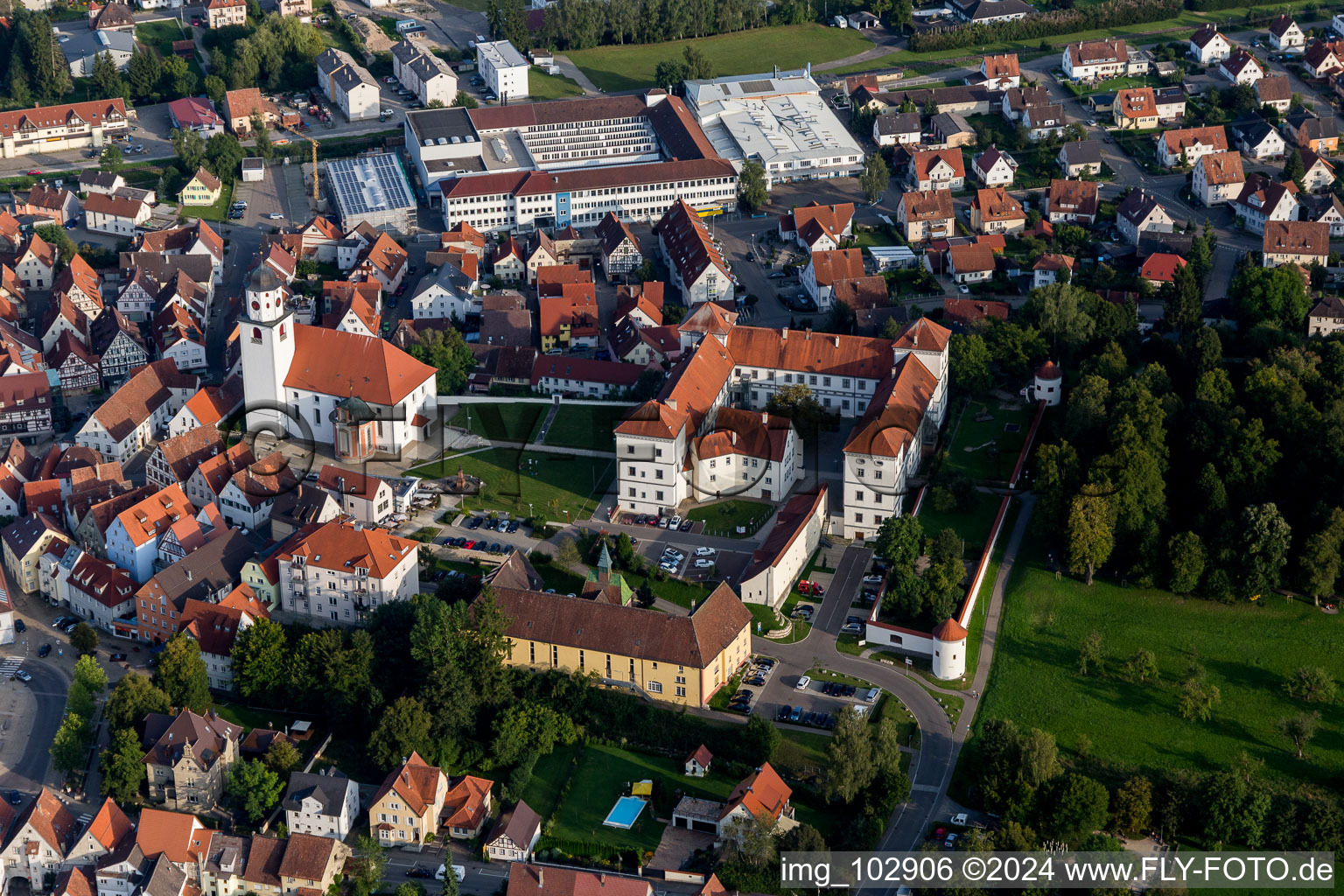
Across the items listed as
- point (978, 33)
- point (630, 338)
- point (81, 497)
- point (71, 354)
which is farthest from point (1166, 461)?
point (978, 33)

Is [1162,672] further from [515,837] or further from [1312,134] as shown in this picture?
[1312,134]

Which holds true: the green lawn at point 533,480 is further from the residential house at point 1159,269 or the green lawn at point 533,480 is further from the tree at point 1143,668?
the residential house at point 1159,269

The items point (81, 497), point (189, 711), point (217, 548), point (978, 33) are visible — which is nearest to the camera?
→ point (189, 711)

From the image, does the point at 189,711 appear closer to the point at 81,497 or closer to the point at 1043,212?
the point at 81,497

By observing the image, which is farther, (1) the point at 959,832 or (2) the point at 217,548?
(2) the point at 217,548

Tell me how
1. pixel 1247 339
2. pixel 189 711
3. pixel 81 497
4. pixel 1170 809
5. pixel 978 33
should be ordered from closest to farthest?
pixel 1170 809 → pixel 189 711 → pixel 81 497 → pixel 1247 339 → pixel 978 33

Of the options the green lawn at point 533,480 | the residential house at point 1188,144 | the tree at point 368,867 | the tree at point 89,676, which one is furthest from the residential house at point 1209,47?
the tree at point 368,867
